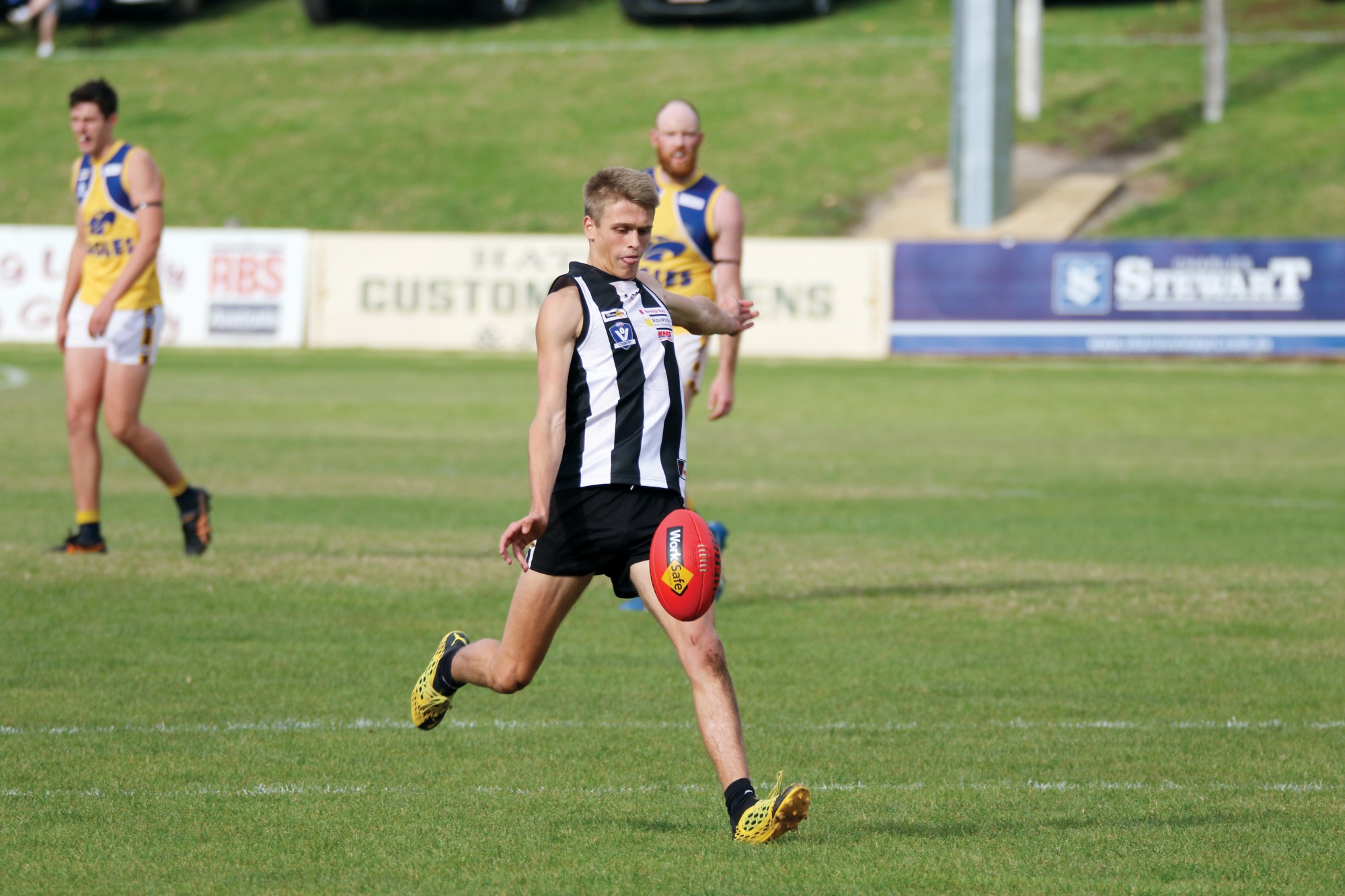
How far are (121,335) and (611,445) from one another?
5.58 meters

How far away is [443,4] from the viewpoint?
4366 cm

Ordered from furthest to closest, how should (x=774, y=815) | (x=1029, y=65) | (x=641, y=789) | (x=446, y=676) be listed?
(x=1029, y=65) → (x=446, y=676) → (x=641, y=789) → (x=774, y=815)

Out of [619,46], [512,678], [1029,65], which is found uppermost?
[619,46]

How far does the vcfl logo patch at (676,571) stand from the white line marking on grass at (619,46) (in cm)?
3813

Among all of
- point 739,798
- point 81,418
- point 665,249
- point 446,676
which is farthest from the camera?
point 81,418

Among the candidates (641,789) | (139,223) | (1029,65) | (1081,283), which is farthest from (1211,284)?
(641,789)

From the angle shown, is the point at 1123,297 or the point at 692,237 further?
the point at 1123,297

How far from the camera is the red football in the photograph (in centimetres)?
520

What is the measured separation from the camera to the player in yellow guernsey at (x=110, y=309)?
33.3ft

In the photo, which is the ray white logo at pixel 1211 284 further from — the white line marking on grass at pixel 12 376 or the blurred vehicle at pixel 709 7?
the blurred vehicle at pixel 709 7

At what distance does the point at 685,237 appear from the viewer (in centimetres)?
971

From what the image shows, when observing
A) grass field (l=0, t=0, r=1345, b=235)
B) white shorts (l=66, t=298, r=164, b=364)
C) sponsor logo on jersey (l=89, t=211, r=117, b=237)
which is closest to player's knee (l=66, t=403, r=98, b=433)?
white shorts (l=66, t=298, r=164, b=364)

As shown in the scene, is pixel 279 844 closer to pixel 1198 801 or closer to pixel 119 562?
pixel 1198 801

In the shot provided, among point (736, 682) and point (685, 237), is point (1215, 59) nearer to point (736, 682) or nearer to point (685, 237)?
point (685, 237)
